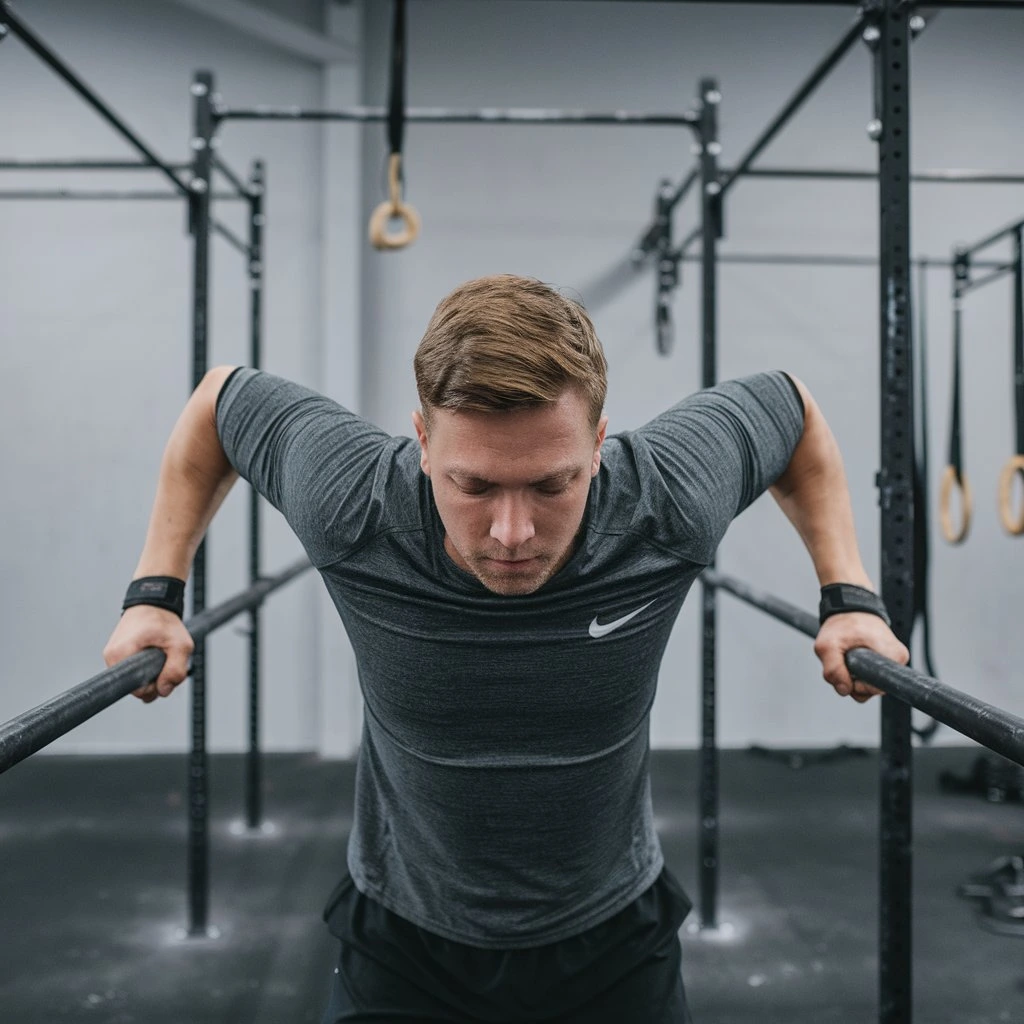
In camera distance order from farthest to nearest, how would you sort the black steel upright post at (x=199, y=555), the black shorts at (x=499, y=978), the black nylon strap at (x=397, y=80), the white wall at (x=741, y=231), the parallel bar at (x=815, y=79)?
the white wall at (x=741, y=231) → the black steel upright post at (x=199, y=555) → the black nylon strap at (x=397, y=80) → the parallel bar at (x=815, y=79) → the black shorts at (x=499, y=978)

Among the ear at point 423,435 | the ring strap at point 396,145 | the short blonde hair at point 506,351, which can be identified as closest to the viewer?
the short blonde hair at point 506,351

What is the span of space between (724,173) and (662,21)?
88.5 inches

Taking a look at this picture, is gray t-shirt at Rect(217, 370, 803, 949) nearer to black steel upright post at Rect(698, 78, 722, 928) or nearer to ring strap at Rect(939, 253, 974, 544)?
black steel upright post at Rect(698, 78, 722, 928)

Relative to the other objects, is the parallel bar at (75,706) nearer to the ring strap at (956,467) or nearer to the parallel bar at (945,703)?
the parallel bar at (945,703)

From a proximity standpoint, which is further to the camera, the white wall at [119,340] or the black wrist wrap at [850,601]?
the white wall at [119,340]

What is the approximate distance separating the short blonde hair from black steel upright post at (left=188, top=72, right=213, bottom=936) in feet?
4.72

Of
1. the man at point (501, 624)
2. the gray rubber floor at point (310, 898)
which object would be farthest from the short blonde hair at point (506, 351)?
the gray rubber floor at point (310, 898)

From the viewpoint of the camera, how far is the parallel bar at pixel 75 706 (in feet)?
2.67

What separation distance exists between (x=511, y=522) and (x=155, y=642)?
52cm

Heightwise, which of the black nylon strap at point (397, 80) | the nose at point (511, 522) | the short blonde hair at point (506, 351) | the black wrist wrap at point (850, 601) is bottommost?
the black wrist wrap at point (850, 601)

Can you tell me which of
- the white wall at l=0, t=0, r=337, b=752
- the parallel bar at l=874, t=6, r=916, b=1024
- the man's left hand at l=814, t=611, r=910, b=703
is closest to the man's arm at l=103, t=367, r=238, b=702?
the man's left hand at l=814, t=611, r=910, b=703

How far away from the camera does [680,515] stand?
3.59 feet

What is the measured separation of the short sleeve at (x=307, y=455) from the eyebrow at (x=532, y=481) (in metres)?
0.16

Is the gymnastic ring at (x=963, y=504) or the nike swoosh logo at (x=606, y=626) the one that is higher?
the gymnastic ring at (x=963, y=504)
